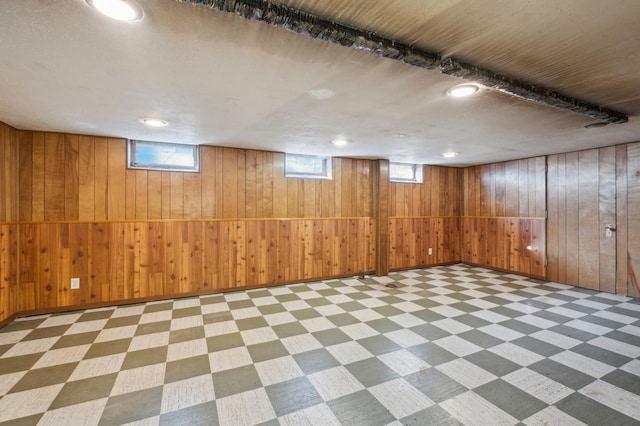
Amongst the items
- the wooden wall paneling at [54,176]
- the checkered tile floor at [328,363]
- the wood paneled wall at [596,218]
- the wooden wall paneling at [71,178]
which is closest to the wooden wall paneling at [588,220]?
the wood paneled wall at [596,218]

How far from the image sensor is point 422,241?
5988mm

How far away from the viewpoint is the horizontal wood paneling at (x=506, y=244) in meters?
5.00

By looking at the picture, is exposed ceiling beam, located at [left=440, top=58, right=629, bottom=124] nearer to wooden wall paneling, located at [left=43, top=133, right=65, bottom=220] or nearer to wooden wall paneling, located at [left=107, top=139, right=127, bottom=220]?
wooden wall paneling, located at [left=107, top=139, right=127, bottom=220]

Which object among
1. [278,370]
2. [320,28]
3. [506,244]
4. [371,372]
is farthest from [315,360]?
[506,244]

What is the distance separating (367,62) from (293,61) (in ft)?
1.46

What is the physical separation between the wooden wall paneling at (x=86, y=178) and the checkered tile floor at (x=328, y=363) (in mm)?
1270

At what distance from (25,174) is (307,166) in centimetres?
370

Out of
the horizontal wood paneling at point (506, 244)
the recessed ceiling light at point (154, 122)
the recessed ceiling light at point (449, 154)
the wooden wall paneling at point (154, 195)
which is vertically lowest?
the horizontal wood paneling at point (506, 244)

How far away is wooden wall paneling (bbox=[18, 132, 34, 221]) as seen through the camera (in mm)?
3273

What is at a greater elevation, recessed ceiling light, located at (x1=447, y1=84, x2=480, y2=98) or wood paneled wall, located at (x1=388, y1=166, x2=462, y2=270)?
recessed ceiling light, located at (x1=447, y1=84, x2=480, y2=98)

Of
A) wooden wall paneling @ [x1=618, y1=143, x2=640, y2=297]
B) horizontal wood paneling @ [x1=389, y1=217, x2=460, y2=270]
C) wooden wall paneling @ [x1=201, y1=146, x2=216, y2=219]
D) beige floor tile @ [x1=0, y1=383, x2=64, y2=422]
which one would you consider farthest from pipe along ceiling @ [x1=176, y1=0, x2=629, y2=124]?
horizontal wood paneling @ [x1=389, y1=217, x2=460, y2=270]

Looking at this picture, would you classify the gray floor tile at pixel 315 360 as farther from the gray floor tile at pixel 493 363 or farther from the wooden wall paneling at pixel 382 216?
the wooden wall paneling at pixel 382 216

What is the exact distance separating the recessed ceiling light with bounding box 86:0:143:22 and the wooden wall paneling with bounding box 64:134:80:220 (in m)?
3.08

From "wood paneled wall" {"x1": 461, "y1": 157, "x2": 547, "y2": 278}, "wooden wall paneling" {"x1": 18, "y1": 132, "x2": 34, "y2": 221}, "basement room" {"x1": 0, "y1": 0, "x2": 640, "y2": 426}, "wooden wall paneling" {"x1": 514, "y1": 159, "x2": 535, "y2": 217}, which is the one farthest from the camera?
"wooden wall paneling" {"x1": 514, "y1": 159, "x2": 535, "y2": 217}
